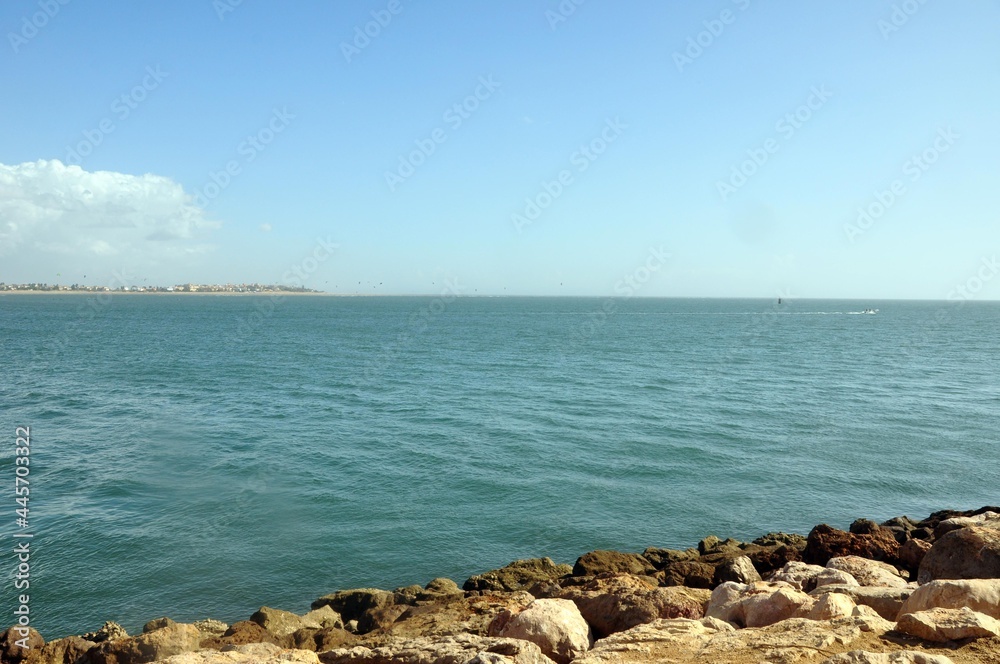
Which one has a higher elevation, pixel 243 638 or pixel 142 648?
pixel 142 648

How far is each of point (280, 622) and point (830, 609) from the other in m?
10.2

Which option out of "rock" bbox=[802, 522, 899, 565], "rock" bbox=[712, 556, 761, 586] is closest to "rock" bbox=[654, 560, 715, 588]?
"rock" bbox=[712, 556, 761, 586]

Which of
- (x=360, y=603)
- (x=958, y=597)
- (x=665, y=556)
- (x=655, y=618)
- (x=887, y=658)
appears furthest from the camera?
(x=665, y=556)

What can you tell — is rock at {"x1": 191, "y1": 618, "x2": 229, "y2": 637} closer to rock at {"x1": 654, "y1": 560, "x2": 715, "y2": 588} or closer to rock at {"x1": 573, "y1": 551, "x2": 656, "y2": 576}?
rock at {"x1": 573, "y1": 551, "x2": 656, "y2": 576}

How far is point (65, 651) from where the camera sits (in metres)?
11.7

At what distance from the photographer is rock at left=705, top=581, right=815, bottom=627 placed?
9094mm

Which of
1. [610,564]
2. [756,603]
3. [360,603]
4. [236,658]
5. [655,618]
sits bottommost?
[360,603]

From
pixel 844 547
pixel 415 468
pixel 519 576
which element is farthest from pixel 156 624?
pixel 844 547

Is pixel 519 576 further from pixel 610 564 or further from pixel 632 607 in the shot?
pixel 632 607

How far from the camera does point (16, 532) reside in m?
19.4

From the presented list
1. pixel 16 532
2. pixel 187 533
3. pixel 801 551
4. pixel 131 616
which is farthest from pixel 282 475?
pixel 801 551

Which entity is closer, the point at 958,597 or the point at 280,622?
the point at 958,597

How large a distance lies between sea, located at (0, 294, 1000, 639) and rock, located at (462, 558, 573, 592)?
206 cm

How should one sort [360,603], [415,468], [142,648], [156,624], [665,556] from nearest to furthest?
1. [142,648]
2. [156,624]
3. [360,603]
4. [665,556]
5. [415,468]
